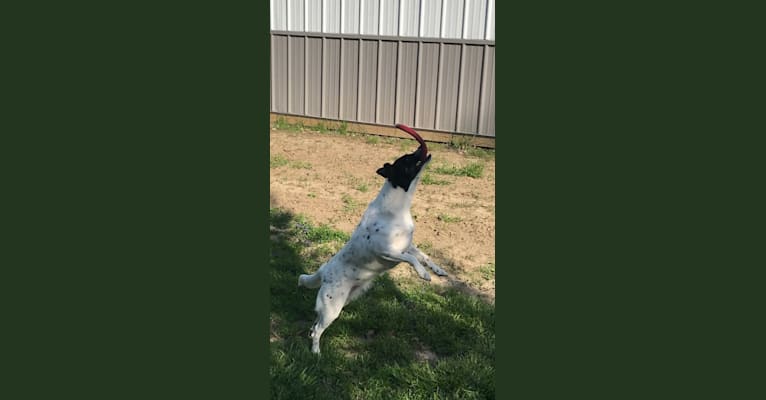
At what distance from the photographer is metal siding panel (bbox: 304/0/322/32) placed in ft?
33.5

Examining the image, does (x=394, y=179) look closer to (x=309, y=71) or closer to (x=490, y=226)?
(x=490, y=226)

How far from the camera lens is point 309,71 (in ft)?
35.0

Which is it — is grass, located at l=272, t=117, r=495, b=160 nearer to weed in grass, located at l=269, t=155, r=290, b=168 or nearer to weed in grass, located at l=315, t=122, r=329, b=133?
weed in grass, located at l=315, t=122, r=329, b=133

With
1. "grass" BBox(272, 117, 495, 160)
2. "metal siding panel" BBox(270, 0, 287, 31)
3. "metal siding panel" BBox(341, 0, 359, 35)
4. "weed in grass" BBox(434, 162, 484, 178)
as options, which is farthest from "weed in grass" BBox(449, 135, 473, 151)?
"metal siding panel" BBox(270, 0, 287, 31)

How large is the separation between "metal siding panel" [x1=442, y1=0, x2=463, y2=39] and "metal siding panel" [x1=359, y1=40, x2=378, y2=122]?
3.91 feet

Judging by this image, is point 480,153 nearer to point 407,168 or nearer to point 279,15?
point 279,15

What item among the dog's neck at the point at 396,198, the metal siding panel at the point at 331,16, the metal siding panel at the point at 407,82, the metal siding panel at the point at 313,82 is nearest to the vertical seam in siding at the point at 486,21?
the metal siding panel at the point at 407,82

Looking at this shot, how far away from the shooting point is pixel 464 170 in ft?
28.0

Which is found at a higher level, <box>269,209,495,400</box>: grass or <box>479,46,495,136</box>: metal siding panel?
<box>479,46,495,136</box>: metal siding panel

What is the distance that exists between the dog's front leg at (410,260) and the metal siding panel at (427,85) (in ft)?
21.8

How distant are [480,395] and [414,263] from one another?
0.96 meters

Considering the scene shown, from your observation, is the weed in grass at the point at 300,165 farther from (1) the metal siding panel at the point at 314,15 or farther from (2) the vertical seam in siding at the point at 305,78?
(1) the metal siding panel at the point at 314,15

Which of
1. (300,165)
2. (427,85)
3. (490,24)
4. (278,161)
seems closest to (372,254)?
(300,165)

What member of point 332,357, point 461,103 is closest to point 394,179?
point 332,357
